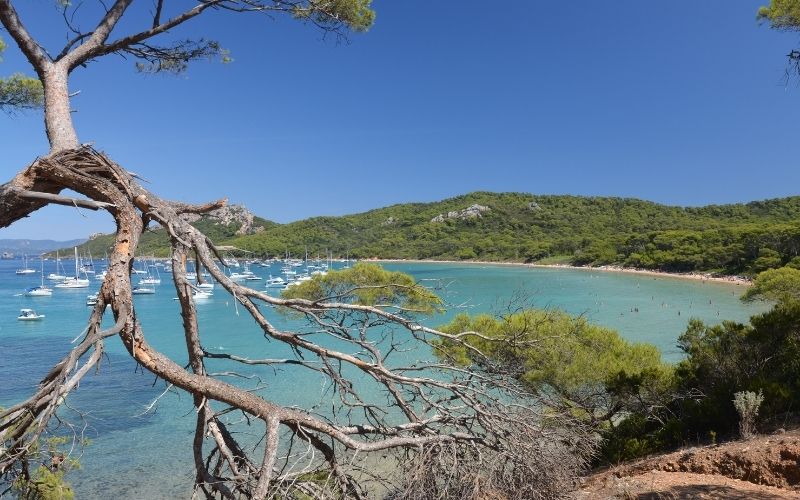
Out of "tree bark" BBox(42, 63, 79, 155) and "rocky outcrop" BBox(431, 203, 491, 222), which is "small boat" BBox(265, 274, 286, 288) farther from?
"rocky outcrop" BBox(431, 203, 491, 222)

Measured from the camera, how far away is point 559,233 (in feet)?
335

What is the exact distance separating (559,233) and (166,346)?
291 feet

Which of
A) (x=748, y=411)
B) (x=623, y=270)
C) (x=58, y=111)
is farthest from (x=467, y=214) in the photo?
(x=58, y=111)

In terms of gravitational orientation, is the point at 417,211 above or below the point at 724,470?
above

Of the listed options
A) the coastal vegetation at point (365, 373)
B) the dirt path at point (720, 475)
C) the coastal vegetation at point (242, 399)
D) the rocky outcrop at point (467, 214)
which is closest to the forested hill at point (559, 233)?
the rocky outcrop at point (467, 214)

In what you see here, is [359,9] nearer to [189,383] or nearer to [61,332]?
[189,383]

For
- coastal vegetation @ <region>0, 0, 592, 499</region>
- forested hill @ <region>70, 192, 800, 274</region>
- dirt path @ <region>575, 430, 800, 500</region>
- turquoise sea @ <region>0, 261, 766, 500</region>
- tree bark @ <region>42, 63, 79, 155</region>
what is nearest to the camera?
coastal vegetation @ <region>0, 0, 592, 499</region>

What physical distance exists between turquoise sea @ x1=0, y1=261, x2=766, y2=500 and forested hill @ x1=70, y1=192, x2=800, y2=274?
21.8ft

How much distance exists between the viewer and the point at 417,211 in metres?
135

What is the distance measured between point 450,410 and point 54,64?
2795 millimetres

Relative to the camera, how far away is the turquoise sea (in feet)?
34.2

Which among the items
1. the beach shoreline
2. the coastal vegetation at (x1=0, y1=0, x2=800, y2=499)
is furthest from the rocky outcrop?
the coastal vegetation at (x1=0, y1=0, x2=800, y2=499)

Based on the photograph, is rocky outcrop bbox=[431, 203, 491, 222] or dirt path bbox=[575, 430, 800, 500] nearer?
dirt path bbox=[575, 430, 800, 500]

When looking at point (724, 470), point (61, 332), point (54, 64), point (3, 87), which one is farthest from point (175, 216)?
point (61, 332)
